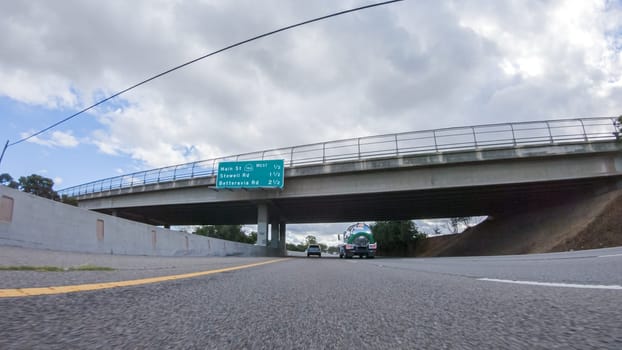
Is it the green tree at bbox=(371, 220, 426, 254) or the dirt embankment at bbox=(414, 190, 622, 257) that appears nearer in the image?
the dirt embankment at bbox=(414, 190, 622, 257)

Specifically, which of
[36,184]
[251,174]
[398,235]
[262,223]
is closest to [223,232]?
[36,184]

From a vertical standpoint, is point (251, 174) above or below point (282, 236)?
above

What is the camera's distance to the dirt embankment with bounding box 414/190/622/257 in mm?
20938

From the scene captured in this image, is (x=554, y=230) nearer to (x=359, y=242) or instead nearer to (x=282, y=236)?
(x=359, y=242)

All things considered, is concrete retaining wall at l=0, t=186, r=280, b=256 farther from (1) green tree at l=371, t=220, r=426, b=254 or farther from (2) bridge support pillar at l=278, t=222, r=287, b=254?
(1) green tree at l=371, t=220, r=426, b=254

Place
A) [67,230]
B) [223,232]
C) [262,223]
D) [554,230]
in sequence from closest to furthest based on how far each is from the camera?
[67,230] → [554,230] → [262,223] → [223,232]

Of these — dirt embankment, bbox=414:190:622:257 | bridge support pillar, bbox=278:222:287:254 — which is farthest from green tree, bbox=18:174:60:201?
dirt embankment, bbox=414:190:622:257

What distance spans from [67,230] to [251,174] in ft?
59.1

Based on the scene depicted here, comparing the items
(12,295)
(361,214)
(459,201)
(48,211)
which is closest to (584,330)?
(12,295)

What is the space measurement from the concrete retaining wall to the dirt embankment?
25.5 metres

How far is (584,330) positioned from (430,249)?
51.1 meters

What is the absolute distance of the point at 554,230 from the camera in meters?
25.1

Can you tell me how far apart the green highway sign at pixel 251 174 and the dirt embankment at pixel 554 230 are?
2084cm

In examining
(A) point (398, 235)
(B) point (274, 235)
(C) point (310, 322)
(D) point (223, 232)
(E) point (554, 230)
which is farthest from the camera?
(D) point (223, 232)
